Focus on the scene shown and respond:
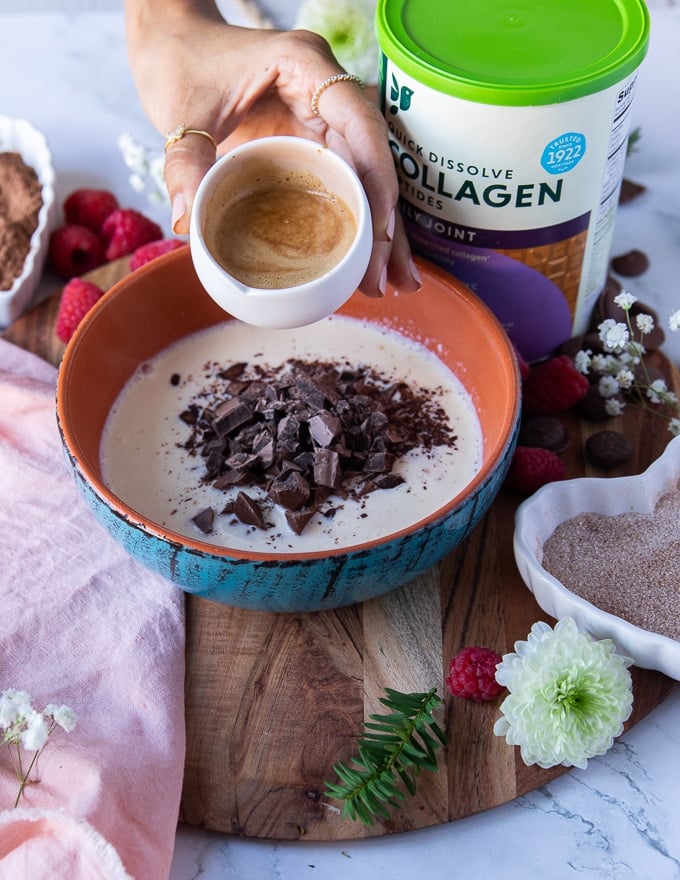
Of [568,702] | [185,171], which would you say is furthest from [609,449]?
[185,171]

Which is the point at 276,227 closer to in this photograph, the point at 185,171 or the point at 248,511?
the point at 185,171

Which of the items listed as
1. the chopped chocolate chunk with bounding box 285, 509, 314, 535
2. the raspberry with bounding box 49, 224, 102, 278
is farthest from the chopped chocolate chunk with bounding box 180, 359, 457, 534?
the raspberry with bounding box 49, 224, 102, 278

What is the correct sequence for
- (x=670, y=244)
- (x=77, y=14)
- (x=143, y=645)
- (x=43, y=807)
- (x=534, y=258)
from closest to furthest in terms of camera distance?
(x=43, y=807), (x=143, y=645), (x=534, y=258), (x=670, y=244), (x=77, y=14)

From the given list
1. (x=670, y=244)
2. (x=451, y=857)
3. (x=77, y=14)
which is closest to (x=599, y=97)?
(x=670, y=244)

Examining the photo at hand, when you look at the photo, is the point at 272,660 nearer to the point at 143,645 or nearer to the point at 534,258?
the point at 143,645

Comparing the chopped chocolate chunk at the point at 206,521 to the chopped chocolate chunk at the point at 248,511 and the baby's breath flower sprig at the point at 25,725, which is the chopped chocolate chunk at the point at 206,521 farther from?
the baby's breath flower sprig at the point at 25,725

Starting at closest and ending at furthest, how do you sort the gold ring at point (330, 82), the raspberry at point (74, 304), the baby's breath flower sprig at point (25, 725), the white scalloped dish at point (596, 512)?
the baby's breath flower sprig at point (25, 725) < the white scalloped dish at point (596, 512) < the gold ring at point (330, 82) < the raspberry at point (74, 304)

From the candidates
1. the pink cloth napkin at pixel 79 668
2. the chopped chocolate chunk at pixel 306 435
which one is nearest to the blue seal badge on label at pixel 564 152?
the chopped chocolate chunk at pixel 306 435
